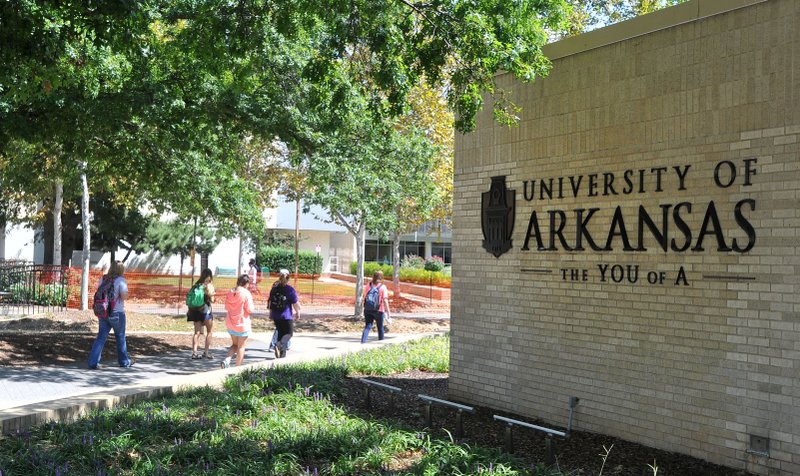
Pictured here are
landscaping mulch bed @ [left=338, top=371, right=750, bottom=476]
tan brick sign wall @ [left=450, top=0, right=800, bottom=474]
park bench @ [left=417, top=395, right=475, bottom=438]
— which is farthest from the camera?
park bench @ [left=417, top=395, right=475, bottom=438]

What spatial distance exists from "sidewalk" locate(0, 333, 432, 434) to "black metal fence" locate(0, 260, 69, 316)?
7.94 metres

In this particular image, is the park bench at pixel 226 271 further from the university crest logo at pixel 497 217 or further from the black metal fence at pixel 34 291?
the university crest logo at pixel 497 217

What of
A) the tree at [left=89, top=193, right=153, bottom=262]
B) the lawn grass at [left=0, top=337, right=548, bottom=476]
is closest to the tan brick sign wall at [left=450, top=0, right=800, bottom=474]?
the lawn grass at [left=0, top=337, right=548, bottom=476]

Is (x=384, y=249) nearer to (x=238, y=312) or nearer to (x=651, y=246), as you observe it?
(x=238, y=312)

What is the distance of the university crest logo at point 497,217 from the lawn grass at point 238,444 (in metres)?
2.53

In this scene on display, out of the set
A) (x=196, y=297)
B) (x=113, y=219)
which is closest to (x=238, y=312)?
(x=196, y=297)

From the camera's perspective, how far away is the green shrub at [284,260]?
48875 mm

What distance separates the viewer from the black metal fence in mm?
19969

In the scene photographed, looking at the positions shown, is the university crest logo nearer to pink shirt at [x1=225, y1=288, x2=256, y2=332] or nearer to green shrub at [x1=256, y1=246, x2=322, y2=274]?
pink shirt at [x1=225, y1=288, x2=256, y2=332]

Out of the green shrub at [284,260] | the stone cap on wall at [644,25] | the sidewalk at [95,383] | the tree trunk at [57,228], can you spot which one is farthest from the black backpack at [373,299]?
the green shrub at [284,260]

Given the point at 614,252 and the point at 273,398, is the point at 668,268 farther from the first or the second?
the point at 273,398

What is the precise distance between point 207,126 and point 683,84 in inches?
301

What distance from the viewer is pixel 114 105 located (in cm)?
1055

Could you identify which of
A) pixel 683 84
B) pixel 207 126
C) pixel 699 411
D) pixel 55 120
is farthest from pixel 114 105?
pixel 699 411
